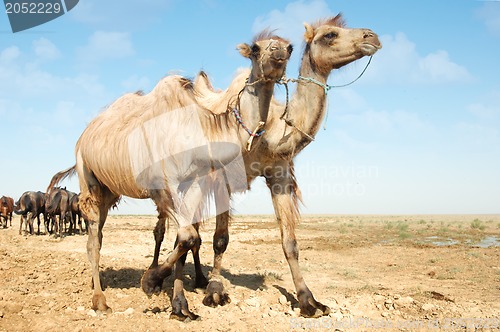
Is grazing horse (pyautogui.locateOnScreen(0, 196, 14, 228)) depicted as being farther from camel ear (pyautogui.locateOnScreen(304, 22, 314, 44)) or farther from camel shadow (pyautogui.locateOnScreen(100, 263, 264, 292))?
camel ear (pyautogui.locateOnScreen(304, 22, 314, 44))

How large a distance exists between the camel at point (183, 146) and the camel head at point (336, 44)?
0.97 meters

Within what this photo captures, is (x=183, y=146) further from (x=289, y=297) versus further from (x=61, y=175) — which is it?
(x=61, y=175)

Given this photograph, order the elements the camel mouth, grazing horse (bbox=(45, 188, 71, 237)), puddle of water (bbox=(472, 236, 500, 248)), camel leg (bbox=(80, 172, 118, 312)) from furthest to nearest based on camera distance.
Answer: grazing horse (bbox=(45, 188, 71, 237)) → puddle of water (bbox=(472, 236, 500, 248)) → camel leg (bbox=(80, 172, 118, 312)) → the camel mouth

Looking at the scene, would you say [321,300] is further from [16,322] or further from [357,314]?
[16,322]

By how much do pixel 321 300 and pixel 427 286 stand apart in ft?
8.16

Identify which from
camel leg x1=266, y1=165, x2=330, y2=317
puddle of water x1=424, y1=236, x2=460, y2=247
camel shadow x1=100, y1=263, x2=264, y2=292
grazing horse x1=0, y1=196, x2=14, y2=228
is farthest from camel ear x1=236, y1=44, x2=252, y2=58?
grazing horse x1=0, y1=196, x2=14, y2=228

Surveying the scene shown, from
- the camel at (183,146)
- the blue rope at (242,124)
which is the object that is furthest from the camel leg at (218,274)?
the blue rope at (242,124)

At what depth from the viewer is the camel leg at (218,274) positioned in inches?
233

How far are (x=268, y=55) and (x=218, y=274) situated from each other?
11.3ft

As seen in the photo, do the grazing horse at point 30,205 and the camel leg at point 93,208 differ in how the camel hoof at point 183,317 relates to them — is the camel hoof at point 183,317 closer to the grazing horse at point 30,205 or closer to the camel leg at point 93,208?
the camel leg at point 93,208

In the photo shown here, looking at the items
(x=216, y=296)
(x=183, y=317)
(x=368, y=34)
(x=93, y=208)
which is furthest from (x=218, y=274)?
(x=368, y=34)

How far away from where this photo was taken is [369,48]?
561 cm

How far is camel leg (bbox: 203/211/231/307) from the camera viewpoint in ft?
19.5

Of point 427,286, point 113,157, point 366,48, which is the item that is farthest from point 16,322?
point 427,286
